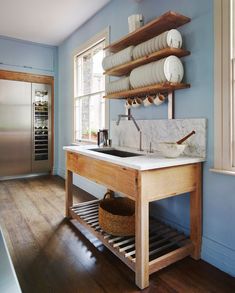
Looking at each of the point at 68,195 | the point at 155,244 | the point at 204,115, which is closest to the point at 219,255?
the point at 155,244

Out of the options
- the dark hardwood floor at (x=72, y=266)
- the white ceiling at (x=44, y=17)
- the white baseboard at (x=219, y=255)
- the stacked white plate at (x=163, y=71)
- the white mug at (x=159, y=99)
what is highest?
the white ceiling at (x=44, y=17)

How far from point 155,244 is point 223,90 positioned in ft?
4.46

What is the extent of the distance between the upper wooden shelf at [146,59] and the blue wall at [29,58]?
2846 mm

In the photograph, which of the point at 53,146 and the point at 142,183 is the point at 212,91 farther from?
the point at 53,146

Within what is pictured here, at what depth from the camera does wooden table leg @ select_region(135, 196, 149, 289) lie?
5.21ft

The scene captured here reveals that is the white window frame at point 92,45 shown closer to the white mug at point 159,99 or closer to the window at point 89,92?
the window at point 89,92

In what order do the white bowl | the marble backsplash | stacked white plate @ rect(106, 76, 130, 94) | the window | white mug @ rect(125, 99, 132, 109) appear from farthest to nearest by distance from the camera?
the window, white mug @ rect(125, 99, 132, 109), stacked white plate @ rect(106, 76, 130, 94), the marble backsplash, the white bowl

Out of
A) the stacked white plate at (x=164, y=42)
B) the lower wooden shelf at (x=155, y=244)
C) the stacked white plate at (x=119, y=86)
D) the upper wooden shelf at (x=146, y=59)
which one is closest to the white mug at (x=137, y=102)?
the stacked white plate at (x=119, y=86)

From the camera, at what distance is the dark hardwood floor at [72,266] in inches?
63.2

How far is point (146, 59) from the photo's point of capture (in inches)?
84.8

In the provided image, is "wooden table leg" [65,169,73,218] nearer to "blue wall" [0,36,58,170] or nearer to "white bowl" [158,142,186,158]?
"white bowl" [158,142,186,158]

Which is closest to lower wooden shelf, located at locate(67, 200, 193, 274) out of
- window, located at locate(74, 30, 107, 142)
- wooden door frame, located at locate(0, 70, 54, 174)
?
window, located at locate(74, 30, 107, 142)

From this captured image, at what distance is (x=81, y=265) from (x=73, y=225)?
0.77 m

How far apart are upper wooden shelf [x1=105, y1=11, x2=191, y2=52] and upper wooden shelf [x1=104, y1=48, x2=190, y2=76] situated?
10.4 inches
